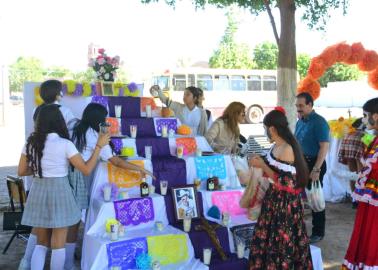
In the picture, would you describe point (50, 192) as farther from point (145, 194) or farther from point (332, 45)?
point (332, 45)

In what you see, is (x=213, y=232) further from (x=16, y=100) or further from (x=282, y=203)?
(x=16, y=100)

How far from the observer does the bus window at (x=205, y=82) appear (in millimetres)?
18797

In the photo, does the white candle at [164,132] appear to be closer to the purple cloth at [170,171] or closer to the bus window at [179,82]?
the purple cloth at [170,171]

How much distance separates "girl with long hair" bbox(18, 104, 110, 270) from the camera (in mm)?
2984

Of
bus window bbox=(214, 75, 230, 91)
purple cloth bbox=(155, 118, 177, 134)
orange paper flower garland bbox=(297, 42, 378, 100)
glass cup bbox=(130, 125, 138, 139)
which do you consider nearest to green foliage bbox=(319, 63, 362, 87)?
bus window bbox=(214, 75, 230, 91)

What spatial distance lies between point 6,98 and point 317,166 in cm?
1782

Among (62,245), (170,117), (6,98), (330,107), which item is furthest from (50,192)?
(330,107)

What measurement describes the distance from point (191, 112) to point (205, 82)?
13.5 meters

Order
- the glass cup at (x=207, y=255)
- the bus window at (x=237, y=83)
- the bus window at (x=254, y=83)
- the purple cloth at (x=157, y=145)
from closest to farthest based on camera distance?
the glass cup at (x=207, y=255), the purple cloth at (x=157, y=145), the bus window at (x=237, y=83), the bus window at (x=254, y=83)

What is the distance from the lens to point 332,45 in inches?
278

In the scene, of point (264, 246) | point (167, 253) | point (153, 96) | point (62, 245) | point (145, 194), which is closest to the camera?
point (264, 246)

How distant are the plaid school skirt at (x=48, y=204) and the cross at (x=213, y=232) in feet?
4.12

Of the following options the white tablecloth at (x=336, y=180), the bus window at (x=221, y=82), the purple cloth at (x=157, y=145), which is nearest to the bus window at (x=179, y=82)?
the bus window at (x=221, y=82)

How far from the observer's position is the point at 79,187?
3793 millimetres
